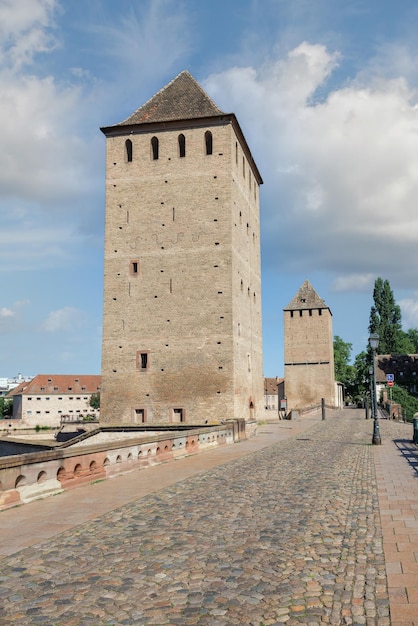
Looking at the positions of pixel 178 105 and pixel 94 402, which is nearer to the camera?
pixel 178 105

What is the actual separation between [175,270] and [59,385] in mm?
76776

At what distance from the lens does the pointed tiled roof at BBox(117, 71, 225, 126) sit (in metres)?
32.8

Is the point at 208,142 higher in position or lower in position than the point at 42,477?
higher

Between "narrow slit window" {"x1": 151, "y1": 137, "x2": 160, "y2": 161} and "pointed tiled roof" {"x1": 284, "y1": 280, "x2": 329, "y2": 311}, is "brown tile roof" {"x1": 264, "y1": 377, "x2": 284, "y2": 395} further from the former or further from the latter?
"narrow slit window" {"x1": 151, "y1": 137, "x2": 160, "y2": 161}

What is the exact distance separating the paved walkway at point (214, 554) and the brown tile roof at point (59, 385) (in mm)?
94515

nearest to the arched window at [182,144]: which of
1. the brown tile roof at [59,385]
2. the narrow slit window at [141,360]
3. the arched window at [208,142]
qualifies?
the arched window at [208,142]

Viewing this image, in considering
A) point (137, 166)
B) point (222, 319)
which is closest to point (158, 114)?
point (137, 166)

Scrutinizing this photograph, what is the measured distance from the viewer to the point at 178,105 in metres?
33.8

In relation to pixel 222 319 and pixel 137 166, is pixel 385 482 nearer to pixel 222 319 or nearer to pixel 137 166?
pixel 222 319

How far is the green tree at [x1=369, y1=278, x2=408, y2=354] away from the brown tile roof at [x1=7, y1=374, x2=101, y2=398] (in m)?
50.9

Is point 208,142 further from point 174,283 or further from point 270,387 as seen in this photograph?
point 270,387

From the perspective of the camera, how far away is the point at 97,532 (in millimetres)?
6828

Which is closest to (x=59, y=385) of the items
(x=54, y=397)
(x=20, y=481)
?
(x=54, y=397)

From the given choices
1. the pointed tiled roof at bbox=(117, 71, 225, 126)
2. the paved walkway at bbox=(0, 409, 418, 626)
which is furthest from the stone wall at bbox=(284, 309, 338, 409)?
the paved walkway at bbox=(0, 409, 418, 626)
